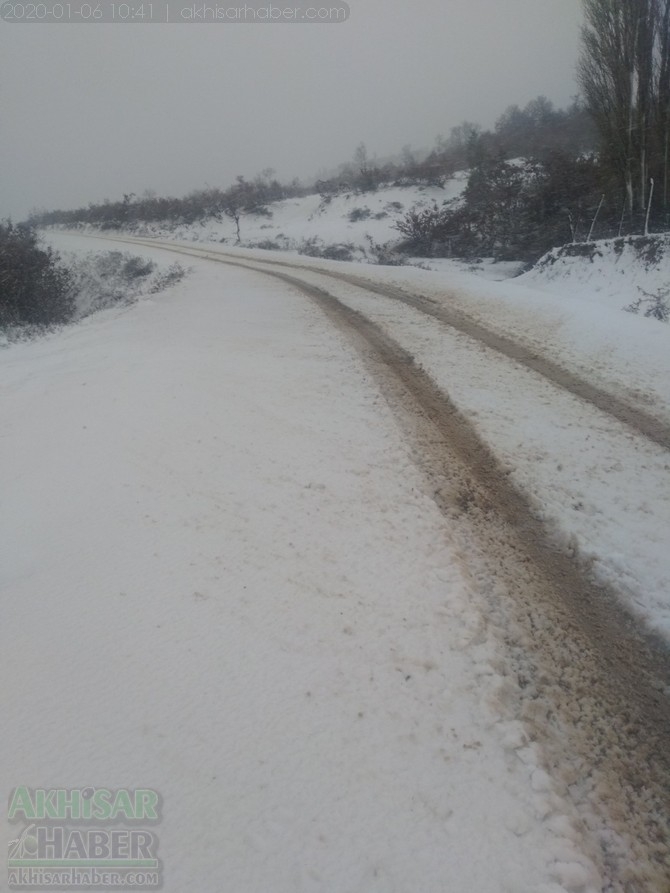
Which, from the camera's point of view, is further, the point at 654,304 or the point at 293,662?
the point at 654,304

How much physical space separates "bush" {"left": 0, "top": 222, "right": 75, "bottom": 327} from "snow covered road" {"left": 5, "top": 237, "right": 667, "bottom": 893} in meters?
12.4

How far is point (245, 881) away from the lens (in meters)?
1.67

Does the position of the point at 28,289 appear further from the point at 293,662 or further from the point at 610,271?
the point at 610,271

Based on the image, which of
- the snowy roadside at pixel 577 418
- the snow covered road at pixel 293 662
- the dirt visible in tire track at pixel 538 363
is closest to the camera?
the snow covered road at pixel 293 662

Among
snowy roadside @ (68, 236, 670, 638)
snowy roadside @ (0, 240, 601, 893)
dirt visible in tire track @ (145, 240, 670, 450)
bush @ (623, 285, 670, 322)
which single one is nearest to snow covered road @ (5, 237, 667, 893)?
snowy roadside @ (0, 240, 601, 893)

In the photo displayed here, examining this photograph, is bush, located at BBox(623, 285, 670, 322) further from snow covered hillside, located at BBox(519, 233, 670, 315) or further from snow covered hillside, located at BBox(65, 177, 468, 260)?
snow covered hillside, located at BBox(65, 177, 468, 260)

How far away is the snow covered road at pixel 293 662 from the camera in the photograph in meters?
1.76

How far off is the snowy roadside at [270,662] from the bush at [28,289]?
12.2 meters

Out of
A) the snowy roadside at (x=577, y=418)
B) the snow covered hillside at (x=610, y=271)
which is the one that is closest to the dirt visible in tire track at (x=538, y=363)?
the snowy roadside at (x=577, y=418)

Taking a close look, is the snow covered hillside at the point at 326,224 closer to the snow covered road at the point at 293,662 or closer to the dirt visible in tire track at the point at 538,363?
the dirt visible in tire track at the point at 538,363

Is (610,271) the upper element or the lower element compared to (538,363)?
upper

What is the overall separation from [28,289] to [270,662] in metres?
17.2

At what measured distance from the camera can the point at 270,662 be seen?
245 centimetres

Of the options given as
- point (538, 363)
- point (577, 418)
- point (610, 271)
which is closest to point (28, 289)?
point (538, 363)
